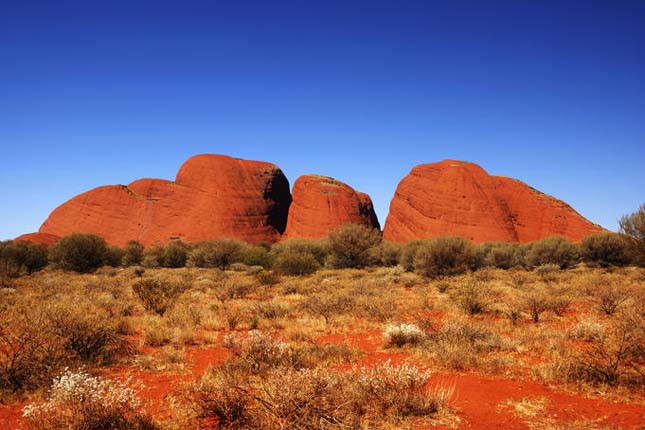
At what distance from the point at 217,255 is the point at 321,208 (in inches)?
760

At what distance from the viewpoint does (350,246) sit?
82.4 feet

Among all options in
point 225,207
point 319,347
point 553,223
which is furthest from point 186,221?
point 319,347

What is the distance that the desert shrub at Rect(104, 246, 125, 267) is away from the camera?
29062 mm

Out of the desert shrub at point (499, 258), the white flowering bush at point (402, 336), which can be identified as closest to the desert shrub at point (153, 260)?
the desert shrub at point (499, 258)

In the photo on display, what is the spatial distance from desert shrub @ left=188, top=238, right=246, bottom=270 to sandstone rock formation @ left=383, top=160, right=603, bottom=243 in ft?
63.5

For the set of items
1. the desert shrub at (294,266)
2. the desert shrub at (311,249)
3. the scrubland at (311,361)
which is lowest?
the scrubland at (311,361)

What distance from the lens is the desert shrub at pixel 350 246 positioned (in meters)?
25.2

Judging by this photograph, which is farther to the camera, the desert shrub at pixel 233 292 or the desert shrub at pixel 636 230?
the desert shrub at pixel 636 230

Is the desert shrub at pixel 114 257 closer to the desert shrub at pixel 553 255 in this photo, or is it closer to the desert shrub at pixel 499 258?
the desert shrub at pixel 499 258

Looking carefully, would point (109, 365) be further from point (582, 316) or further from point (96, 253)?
point (96, 253)

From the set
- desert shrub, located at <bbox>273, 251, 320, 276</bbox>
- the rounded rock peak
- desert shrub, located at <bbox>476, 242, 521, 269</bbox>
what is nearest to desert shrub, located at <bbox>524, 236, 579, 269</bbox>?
desert shrub, located at <bbox>476, 242, 521, 269</bbox>

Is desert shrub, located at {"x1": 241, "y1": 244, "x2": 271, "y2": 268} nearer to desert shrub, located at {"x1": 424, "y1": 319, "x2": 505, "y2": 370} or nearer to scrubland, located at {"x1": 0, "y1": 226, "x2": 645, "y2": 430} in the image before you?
scrubland, located at {"x1": 0, "y1": 226, "x2": 645, "y2": 430}

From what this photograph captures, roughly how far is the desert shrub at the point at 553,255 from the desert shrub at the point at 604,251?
2.34ft

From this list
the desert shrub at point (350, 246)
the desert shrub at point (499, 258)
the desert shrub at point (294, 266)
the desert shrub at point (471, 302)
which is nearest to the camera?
the desert shrub at point (471, 302)
